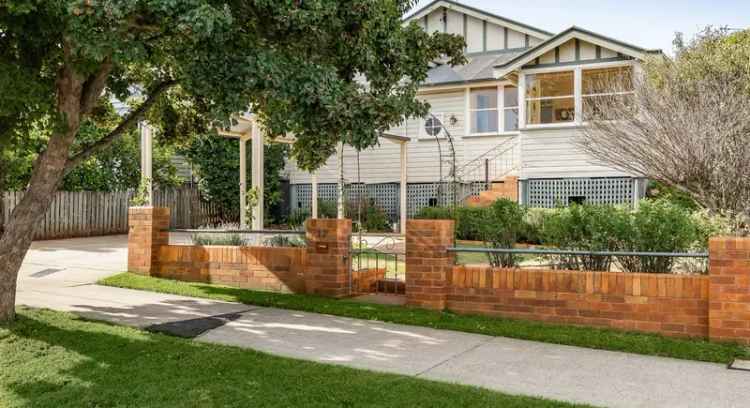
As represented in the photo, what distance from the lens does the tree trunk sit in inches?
259

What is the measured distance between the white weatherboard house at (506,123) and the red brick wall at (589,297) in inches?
298

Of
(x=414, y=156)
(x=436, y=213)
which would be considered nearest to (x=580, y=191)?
(x=436, y=213)

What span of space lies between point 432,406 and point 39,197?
186 inches

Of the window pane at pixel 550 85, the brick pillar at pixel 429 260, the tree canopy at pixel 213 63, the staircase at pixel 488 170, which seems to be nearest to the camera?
the tree canopy at pixel 213 63

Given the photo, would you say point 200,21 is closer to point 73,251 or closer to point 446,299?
point 446,299

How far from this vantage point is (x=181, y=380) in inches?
193

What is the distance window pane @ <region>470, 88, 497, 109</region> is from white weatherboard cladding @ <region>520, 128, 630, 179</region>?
12.2 feet

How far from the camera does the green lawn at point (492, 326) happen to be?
5.86 metres

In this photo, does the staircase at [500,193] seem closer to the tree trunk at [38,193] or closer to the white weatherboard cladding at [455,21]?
the white weatherboard cladding at [455,21]

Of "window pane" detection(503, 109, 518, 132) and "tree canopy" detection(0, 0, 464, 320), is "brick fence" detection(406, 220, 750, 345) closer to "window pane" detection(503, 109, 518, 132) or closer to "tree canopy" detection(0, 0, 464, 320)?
"tree canopy" detection(0, 0, 464, 320)

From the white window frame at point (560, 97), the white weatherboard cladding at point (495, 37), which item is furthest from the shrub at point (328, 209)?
the white weatherboard cladding at point (495, 37)

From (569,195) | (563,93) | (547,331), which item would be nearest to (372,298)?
(547,331)

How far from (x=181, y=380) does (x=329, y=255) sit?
3.51 m

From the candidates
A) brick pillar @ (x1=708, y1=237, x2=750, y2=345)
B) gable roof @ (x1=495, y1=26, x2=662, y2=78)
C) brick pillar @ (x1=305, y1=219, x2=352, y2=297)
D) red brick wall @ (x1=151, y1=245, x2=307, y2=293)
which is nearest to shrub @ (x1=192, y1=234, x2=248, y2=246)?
red brick wall @ (x1=151, y1=245, x2=307, y2=293)
